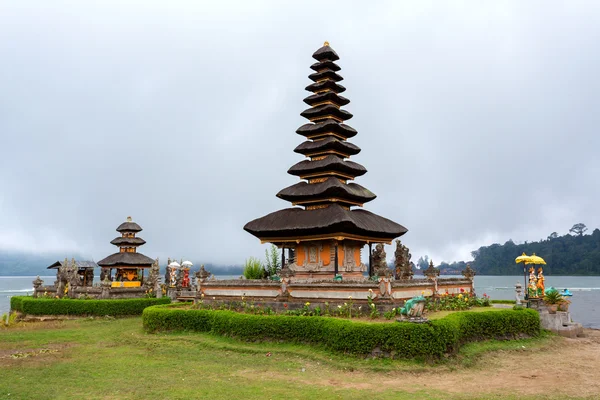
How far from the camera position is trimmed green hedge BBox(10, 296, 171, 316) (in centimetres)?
3328

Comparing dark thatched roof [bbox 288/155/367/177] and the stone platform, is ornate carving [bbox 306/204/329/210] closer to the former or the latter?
dark thatched roof [bbox 288/155/367/177]

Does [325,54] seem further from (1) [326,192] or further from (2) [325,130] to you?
(1) [326,192]

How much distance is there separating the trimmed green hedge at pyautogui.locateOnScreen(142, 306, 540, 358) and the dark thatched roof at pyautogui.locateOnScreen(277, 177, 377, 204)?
10.2 meters

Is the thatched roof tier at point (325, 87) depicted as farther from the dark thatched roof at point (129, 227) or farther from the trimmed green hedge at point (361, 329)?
the dark thatched roof at point (129, 227)

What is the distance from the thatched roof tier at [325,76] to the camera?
111ft

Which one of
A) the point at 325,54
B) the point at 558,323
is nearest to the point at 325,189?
the point at 325,54

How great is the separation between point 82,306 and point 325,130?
2190 cm

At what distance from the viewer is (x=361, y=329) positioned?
16922 mm

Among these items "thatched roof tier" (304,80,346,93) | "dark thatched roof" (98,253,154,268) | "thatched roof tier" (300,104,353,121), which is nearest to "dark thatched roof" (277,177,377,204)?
"thatched roof tier" (300,104,353,121)

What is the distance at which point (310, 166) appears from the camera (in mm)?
30844

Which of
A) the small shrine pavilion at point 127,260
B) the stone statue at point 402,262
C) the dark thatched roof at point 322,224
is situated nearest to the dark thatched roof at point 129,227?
the small shrine pavilion at point 127,260

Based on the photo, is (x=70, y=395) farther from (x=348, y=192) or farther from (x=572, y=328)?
(x=572, y=328)

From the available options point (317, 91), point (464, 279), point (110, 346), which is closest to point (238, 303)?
point (110, 346)

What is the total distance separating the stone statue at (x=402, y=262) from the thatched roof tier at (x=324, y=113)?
33.6ft
